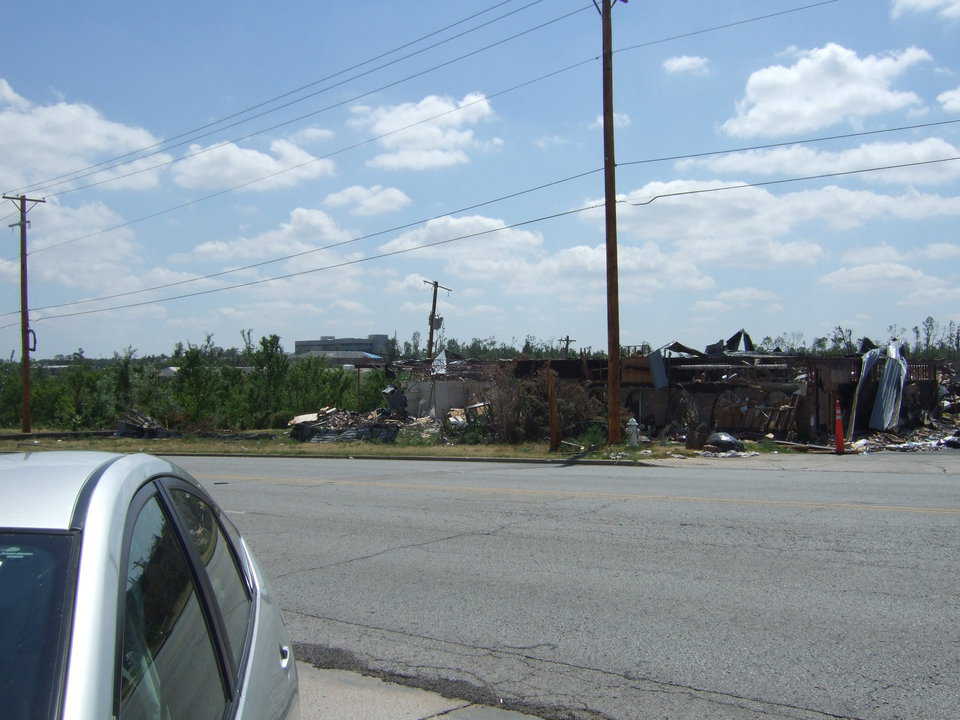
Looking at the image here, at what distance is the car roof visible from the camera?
2.41 metres

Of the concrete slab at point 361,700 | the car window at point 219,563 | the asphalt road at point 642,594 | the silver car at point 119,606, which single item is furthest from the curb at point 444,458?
the silver car at point 119,606

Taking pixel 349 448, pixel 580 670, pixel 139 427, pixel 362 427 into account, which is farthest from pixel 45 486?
pixel 139 427

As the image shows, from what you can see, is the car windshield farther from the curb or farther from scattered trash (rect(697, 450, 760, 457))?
scattered trash (rect(697, 450, 760, 457))

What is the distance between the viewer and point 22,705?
77.4 inches

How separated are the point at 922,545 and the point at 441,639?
5.26 meters

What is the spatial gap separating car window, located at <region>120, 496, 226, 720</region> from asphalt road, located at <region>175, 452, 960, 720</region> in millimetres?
3029

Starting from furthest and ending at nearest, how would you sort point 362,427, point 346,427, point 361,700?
point 346,427, point 362,427, point 361,700

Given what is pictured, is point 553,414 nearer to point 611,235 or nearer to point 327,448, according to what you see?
point 611,235

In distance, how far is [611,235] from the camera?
22.7 meters

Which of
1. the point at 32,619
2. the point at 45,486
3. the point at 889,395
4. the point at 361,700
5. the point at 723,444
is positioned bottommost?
the point at 361,700

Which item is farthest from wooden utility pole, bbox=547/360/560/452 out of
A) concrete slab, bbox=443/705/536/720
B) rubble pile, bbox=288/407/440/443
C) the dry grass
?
concrete slab, bbox=443/705/536/720

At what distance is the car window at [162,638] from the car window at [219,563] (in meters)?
0.22

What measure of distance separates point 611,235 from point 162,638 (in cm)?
2100

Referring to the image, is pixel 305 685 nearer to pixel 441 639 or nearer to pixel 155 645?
pixel 441 639
